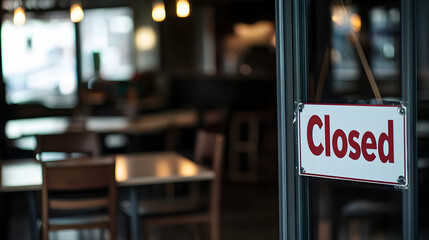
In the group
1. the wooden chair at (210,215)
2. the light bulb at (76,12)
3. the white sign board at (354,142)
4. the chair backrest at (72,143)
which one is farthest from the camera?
the light bulb at (76,12)

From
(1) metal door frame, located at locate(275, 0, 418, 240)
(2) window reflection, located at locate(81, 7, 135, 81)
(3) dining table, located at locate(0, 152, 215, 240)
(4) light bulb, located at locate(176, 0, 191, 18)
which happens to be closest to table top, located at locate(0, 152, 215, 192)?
(3) dining table, located at locate(0, 152, 215, 240)

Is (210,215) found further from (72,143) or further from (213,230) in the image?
(72,143)

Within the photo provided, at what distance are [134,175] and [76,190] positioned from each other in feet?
1.22

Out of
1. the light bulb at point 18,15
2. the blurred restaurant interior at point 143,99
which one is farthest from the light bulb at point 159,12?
the light bulb at point 18,15

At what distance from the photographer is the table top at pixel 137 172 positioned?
3.34 m

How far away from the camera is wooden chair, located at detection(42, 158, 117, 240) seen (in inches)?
124

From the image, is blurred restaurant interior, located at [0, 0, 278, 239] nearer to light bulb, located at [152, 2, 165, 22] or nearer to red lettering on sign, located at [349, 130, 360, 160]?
light bulb, located at [152, 2, 165, 22]

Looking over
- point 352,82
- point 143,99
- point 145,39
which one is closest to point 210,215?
point 143,99

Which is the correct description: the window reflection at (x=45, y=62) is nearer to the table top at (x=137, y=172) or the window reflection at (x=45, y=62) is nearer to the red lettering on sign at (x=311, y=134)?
the table top at (x=137, y=172)

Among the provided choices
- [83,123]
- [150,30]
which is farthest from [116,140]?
[150,30]

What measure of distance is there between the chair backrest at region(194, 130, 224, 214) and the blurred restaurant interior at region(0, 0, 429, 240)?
0.01m

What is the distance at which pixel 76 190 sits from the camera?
3232mm

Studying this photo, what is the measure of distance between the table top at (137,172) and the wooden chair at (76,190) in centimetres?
12

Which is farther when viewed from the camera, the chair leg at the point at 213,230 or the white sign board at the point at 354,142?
the chair leg at the point at 213,230
